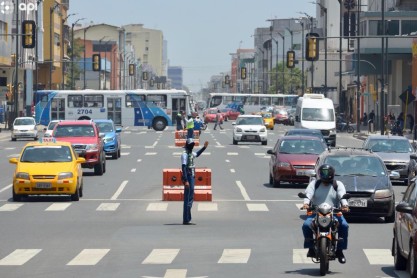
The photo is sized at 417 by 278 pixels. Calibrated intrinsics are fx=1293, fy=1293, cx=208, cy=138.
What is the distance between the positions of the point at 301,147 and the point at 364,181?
1169 cm

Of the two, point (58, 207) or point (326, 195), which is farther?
point (58, 207)

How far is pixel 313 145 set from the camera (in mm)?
37594

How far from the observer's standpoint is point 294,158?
118ft

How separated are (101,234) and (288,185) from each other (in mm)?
15292

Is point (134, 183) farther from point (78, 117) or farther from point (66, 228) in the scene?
point (78, 117)

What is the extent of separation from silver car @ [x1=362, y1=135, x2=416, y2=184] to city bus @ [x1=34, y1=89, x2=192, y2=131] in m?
57.3

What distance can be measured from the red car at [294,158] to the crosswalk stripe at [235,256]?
1523 cm

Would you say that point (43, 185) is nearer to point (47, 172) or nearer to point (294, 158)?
point (47, 172)

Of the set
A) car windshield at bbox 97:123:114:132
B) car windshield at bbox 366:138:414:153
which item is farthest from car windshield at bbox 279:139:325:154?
car windshield at bbox 97:123:114:132

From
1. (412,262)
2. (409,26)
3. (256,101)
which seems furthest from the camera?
(256,101)

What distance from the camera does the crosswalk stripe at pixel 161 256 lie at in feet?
61.1

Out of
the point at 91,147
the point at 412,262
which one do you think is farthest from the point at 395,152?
the point at 412,262

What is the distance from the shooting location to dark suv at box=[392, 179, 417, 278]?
50.8ft

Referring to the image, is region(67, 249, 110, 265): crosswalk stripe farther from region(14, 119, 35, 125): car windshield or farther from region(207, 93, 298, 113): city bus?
region(207, 93, 298, 113): city bus
